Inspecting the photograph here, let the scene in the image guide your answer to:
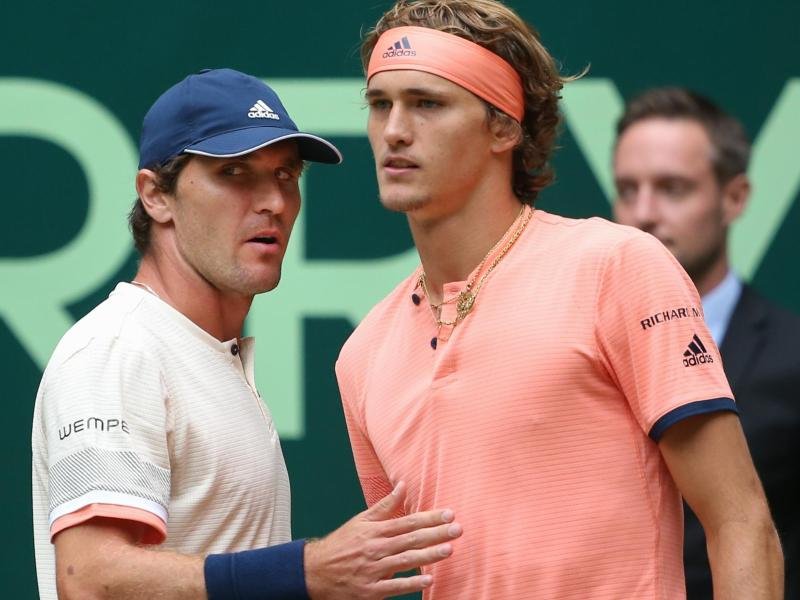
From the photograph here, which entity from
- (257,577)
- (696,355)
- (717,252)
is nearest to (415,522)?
(257,577)

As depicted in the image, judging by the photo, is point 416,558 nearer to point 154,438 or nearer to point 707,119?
point 154,438

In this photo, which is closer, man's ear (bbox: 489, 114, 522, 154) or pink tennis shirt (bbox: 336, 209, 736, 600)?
pink tennis shirt (bbox: 336, 209, 736, 600)

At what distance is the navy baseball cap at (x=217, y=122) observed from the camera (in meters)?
2.97

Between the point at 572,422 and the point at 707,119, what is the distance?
1899 mm

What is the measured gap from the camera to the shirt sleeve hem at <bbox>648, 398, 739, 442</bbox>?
258 centimetres

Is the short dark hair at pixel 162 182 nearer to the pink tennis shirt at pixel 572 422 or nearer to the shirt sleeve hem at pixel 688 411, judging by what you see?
the pink tennis shirt at pixel 572 422

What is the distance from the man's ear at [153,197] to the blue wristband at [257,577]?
766 mm

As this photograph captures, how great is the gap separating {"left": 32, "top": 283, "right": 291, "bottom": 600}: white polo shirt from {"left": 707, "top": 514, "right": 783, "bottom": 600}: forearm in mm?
885

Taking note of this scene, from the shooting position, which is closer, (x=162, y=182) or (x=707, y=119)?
(x=162, y=182)

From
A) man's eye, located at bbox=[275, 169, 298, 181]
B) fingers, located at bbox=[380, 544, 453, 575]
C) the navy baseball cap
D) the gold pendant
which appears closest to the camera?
fingers, located at bbox=[380, 544, 453, 575]

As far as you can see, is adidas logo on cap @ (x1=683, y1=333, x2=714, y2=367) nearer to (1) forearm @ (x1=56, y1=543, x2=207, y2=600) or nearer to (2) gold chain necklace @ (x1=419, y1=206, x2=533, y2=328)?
(2) gold chain necklace @ (x1=419, y1=206, x2=533, y2=328)

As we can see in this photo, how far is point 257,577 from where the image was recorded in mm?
2615

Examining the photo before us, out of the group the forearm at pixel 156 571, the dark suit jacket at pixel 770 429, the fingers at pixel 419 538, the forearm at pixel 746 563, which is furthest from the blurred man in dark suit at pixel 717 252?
the forearm at pixel 156 571

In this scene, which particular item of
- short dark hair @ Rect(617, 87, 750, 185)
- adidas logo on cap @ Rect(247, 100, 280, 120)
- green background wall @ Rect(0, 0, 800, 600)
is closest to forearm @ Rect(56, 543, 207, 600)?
adidas logo on cap @ Rect(247, 100, 280, 120)
